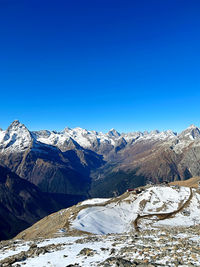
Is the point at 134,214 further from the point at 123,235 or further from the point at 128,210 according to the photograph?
the point at 123,235

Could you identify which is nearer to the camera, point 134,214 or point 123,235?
point 123,235

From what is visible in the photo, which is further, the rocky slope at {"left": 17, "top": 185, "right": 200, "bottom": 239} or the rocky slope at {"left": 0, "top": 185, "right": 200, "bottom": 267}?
the rocky slope at {"left": 17, "top": 185, "right": 200, "bottom": 239}

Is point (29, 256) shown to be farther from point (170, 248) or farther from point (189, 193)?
point (189, 193)

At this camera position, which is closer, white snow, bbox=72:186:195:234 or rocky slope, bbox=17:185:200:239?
rocky slope, bbox=17:185:200:239

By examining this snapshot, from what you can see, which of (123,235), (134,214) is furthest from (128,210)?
(123,235)

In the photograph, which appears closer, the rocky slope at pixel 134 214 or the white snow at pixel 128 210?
the rocky slope at pixel 134 214

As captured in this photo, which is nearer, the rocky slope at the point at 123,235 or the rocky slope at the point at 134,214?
the rocky slope at the point at 123,235

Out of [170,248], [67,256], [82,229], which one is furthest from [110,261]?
[82,229]

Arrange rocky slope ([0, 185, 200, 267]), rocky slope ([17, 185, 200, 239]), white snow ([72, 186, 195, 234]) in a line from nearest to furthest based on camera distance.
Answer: rocky slope ([0, 185, 200, 267])
rocky slope ([17, 185, 200, 239])
white snow ([72, 186, 195, 234])

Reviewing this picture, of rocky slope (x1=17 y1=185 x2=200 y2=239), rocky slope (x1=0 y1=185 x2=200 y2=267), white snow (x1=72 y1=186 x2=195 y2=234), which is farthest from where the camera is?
white snow (x1=72 y1=186 x2=195 y2=234)

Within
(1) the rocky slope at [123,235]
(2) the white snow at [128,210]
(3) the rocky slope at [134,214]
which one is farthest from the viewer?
(2) the white snow at [128,210]

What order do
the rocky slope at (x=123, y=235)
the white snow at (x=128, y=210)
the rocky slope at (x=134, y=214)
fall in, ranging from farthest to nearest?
the white snow at (x=128, y=210) → the rocky slope at (x=134, y=214) → the rocky slope at (x=123, y=235)
